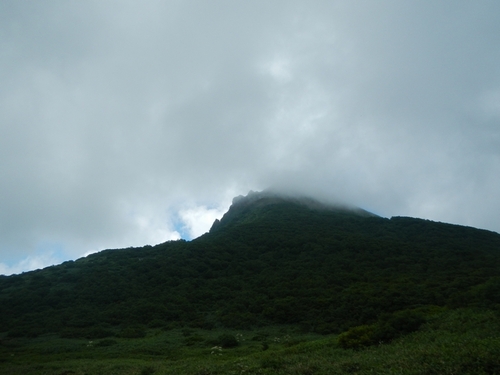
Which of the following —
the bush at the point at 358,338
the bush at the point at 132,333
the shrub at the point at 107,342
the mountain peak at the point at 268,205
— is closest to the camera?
the bush at the point at 358,338

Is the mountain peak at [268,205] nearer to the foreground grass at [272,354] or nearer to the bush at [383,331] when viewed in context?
the foreground grass at [272,354]

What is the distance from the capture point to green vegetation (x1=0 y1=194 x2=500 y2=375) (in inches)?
635

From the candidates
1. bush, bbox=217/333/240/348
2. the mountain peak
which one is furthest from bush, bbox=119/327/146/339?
the mountain peak

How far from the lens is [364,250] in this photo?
59188 millimetres

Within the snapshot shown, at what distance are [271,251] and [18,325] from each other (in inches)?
1466

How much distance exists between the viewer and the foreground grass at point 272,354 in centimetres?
1120

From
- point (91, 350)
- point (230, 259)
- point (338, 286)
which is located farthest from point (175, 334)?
point (230, 259)

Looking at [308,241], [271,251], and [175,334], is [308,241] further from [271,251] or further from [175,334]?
[175,334]

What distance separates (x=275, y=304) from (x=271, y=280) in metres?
10.0

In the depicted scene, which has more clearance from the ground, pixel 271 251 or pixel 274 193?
pixel 274 193

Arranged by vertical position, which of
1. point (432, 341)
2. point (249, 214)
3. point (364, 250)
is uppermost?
point (249, 214)

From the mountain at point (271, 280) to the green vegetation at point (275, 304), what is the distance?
22 cm

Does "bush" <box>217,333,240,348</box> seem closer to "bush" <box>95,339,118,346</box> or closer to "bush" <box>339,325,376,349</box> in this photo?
"bush" <box>95,339,118,346</box>

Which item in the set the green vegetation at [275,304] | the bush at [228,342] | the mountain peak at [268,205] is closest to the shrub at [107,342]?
the green vegetation at [275,304]
